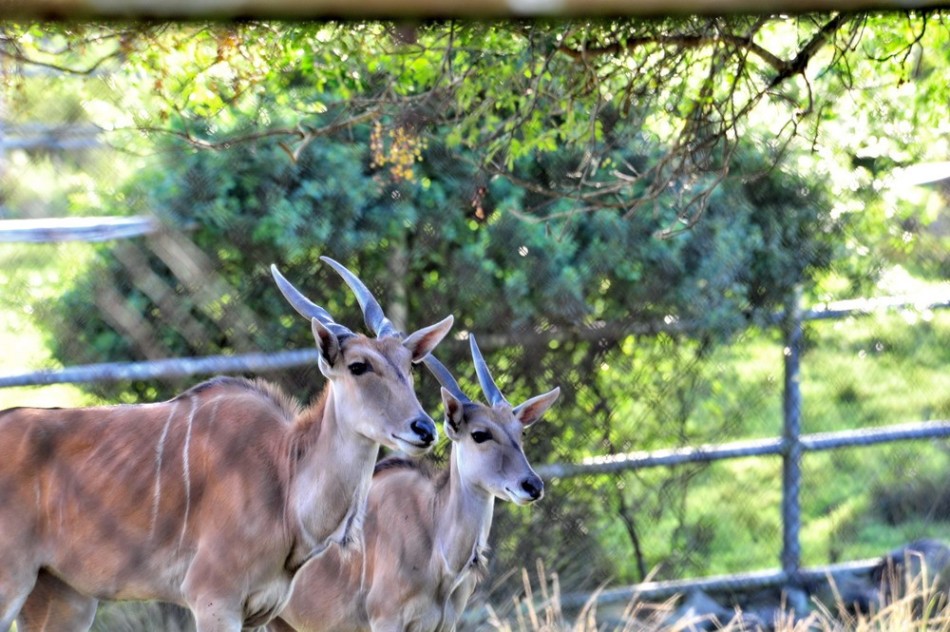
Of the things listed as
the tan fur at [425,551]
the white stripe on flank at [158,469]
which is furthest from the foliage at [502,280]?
the white stripe on flank at [158,469]

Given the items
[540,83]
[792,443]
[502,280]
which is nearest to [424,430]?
[540,83]

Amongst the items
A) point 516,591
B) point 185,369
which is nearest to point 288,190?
point 185,369

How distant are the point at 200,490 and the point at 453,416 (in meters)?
0.79

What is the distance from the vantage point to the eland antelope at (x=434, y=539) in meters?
3.99

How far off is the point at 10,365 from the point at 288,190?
1.28 metres

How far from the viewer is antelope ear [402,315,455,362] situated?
3703 mm

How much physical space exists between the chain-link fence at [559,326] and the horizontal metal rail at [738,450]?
0.01 m

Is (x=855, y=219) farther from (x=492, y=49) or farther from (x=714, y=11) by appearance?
(x=714, y=11)

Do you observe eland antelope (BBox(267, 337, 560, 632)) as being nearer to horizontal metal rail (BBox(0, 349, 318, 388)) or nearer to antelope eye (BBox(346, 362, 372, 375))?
antelope eye (BBox(346, 362, 372, 375))

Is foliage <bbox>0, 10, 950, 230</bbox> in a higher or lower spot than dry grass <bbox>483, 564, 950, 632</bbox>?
higher

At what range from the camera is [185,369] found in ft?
16.8

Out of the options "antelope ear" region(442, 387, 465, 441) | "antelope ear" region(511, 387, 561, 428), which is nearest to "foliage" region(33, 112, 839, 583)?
"antelope ear" region(511, 387, 561, 428)

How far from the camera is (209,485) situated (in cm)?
370

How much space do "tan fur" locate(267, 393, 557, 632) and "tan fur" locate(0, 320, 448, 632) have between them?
38cm
